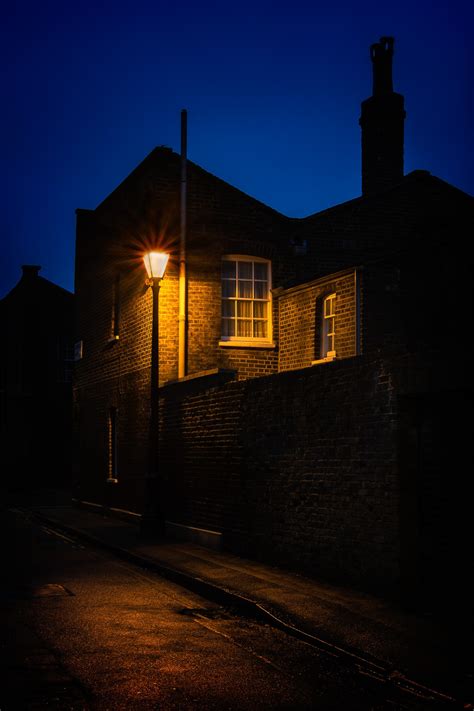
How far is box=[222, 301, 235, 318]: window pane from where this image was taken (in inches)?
738

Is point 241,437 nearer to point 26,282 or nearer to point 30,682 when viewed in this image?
point 30,682

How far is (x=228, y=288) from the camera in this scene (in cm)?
1883

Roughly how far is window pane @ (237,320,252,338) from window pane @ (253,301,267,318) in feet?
0.86

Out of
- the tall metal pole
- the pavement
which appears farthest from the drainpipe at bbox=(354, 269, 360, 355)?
the pavement

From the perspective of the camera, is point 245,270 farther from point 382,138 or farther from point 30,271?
point 30,271

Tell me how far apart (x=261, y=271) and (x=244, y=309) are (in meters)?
1.07

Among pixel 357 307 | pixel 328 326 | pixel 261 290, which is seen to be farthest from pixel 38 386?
pixel 357 307

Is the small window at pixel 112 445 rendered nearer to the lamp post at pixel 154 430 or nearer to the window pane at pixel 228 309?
the window pane at pixel 228 309

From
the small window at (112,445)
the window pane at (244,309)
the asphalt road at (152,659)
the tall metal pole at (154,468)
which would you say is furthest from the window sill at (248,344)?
the asphalt road at (152,659)

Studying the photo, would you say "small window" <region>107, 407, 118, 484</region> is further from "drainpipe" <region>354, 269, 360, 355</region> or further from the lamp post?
"drainpipe" <region>354, 269, 360, 355</region>

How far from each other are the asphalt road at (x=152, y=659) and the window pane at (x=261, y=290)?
9.66m

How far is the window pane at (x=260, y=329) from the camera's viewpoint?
19.1 meters

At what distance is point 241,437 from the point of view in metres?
12.9

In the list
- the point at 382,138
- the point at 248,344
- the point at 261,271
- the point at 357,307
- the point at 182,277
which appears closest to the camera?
the point at 357,307
